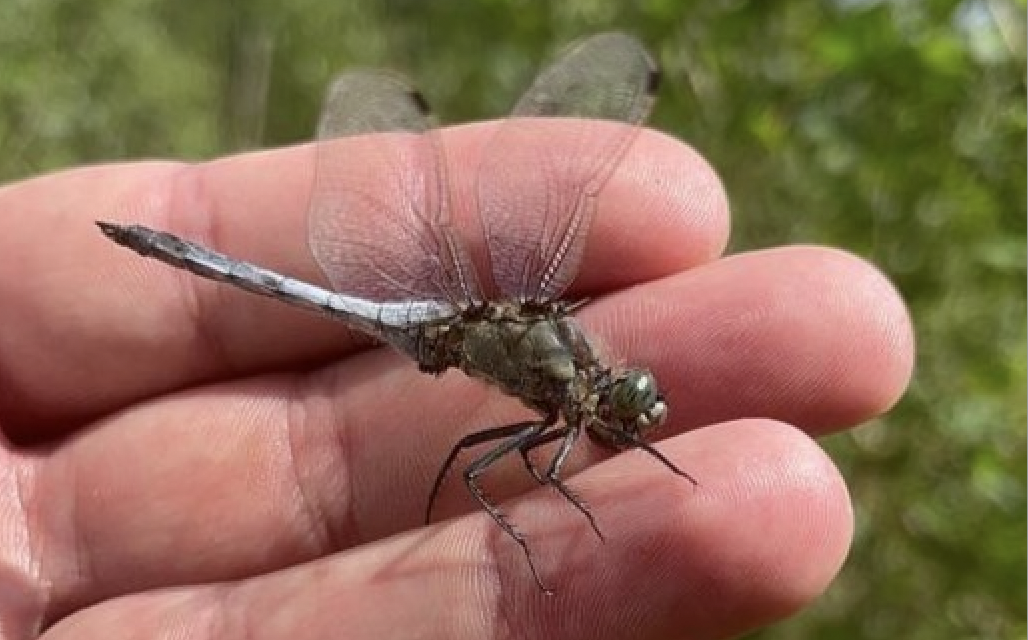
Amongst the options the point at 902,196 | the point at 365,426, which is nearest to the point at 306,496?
the point at 365,426

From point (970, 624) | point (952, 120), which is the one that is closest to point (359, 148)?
point (952, 120)

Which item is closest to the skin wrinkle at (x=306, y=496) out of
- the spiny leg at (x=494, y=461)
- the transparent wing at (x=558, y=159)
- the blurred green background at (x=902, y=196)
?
the spiny leg at (x=494, y=461)

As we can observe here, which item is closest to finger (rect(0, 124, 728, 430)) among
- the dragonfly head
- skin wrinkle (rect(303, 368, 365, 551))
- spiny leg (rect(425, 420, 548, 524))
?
skin wrinkle (rect(303, 368, 365, 551))

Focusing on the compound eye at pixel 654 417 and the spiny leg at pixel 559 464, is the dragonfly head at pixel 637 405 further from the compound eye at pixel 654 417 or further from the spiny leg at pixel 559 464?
the spiny leg at pixel 559 464

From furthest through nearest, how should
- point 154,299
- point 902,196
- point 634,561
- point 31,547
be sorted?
point 902,196 → point 154,299 → point 31,547 → point 634,561

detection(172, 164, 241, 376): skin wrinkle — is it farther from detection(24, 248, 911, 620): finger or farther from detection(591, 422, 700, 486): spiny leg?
detection(591, 422, 700, 486): spiny leg

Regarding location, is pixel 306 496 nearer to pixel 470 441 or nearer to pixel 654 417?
pixel 470 441
